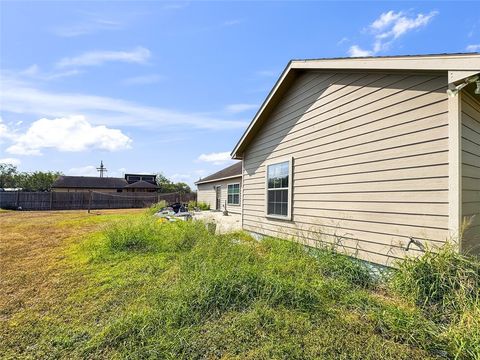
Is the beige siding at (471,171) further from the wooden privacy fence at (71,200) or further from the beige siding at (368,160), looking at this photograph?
the wooden privacy fence at (71,200)

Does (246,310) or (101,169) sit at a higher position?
(101,169)

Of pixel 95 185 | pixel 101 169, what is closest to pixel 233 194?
pixel 95 185

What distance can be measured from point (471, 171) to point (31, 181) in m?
56.0

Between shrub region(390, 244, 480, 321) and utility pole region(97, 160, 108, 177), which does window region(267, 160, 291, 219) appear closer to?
shrub region(390, 244, 480, 321)

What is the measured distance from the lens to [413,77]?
11.6ft

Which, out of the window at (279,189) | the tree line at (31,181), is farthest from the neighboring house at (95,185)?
the window at (279,189)

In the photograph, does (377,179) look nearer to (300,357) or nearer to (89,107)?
(300,357)

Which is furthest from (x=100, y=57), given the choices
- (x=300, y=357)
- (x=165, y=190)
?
(x=165, y=190)

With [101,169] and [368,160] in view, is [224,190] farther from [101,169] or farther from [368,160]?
[101,169]

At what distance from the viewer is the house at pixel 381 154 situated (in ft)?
10.0

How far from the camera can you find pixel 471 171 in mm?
3287

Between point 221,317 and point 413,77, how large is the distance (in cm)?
414

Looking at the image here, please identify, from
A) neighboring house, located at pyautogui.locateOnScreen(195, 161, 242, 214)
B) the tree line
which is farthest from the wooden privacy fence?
the tree line

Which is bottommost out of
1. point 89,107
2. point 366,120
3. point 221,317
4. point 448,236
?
point 221,317
